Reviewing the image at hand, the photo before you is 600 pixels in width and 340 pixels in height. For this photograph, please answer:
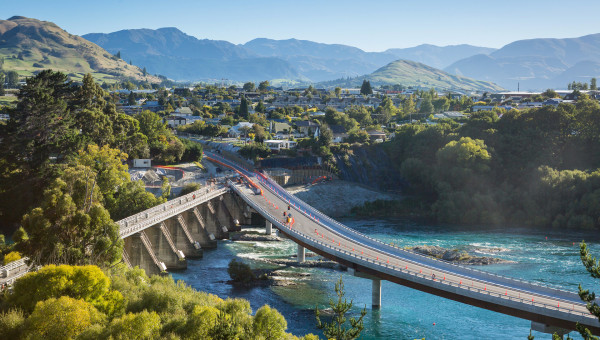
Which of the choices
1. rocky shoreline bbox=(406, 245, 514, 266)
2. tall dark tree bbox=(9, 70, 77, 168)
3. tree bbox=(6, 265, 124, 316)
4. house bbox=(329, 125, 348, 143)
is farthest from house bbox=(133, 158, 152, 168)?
tree bbox=(6, 265, 124, 316)

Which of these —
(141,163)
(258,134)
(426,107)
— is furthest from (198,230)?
(426,107)

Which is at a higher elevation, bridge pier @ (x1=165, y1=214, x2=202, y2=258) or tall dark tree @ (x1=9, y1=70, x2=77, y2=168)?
tall dark tree @ (x1=9, y1=70, x2=77, y2=168)

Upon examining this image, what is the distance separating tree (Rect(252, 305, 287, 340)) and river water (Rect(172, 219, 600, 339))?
1577cm

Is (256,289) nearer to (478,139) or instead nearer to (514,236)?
(514,236)

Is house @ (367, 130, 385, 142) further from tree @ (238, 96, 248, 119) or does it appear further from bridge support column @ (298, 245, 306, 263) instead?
bridge support column @ (298, 245, 306, 263)

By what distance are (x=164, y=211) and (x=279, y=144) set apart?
2260 inches

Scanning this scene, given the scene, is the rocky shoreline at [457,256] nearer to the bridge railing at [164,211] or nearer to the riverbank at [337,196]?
the bridge railing at [164,211]

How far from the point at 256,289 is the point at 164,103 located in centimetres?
14149

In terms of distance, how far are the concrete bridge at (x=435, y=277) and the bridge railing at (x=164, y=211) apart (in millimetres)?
9328

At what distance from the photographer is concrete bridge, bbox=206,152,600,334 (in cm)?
4147

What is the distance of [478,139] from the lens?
113000 mm

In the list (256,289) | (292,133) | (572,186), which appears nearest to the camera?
(256,289)

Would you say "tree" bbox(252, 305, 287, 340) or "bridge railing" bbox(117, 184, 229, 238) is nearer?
"tree" bbox(252, 305, 287, 340)

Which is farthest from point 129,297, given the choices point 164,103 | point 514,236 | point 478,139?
point 164,103
